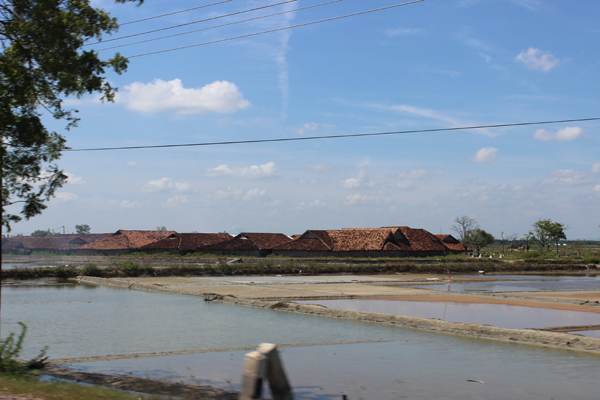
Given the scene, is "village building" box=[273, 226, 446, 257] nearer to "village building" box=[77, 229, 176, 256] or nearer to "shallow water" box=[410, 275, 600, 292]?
"village building" box=[77, 229, 176, 256]

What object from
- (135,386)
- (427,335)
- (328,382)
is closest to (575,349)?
(427,335)

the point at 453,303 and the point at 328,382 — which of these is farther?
the point at 453,303

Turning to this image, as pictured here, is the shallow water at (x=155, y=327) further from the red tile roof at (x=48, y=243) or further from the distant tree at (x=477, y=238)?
the distant tree at (x=477, y=238)

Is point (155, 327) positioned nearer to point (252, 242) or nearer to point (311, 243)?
point (311, 243)

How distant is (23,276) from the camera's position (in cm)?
3122

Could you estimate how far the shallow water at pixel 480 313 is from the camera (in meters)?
14.5

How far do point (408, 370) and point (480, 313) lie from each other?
876 centimetres

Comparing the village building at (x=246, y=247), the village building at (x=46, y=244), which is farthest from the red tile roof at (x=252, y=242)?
the village building at (x=46, y=244)

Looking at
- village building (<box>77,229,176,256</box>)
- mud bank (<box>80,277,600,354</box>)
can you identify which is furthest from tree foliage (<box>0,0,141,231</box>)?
village building (<box>77,229,176,256</box>)

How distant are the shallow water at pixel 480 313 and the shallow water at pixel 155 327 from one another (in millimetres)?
2830

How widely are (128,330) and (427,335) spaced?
683 centimetres

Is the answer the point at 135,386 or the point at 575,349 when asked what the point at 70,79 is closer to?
the point at 135,386

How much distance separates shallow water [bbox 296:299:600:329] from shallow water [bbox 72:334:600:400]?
147 inches

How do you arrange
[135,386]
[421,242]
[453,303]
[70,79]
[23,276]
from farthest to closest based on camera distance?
[421,242]
[23,276]
[453,303]
[70,79]
[135,386]
